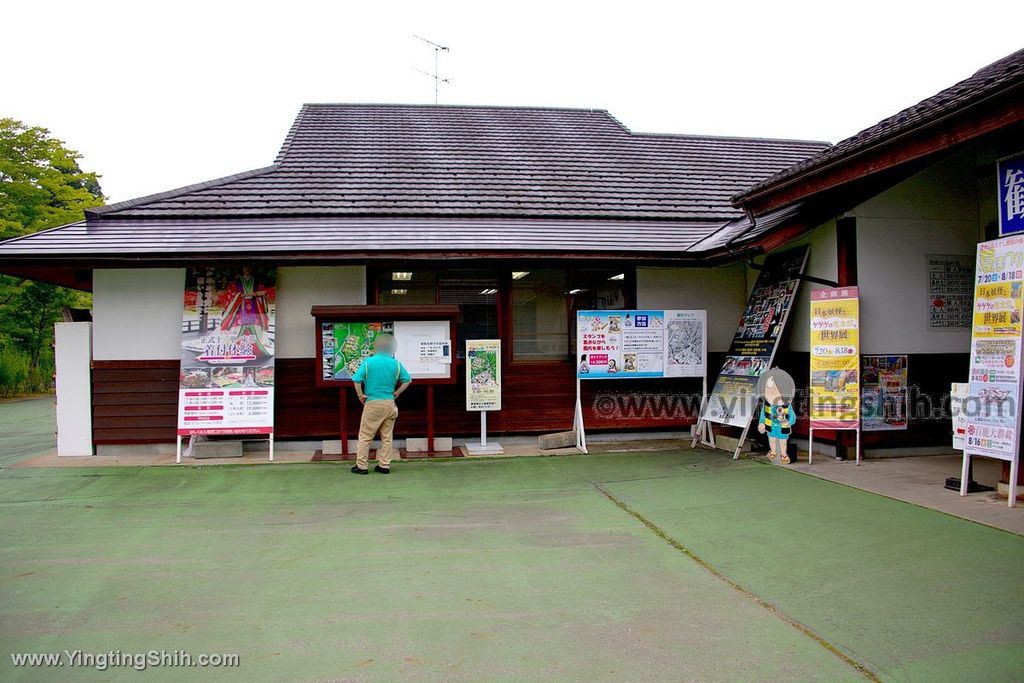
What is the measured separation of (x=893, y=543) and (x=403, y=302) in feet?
22.4

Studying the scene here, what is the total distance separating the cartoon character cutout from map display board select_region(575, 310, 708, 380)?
1.43 meters

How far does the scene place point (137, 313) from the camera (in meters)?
9.08

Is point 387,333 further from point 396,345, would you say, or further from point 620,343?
point 620,343

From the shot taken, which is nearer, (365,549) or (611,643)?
(611,643)

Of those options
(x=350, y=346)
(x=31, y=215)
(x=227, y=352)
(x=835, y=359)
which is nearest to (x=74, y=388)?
(x=227, y=352)

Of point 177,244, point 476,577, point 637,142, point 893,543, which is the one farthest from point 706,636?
point 637,142

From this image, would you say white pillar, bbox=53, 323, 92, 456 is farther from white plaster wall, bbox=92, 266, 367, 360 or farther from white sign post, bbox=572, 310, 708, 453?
white sign post, bbox=572, 310, 708, 453

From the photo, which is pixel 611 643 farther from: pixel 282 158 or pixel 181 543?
pixel 282 158

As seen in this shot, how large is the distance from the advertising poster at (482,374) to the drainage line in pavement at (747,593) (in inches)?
117

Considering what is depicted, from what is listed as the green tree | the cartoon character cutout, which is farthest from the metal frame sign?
the green tree

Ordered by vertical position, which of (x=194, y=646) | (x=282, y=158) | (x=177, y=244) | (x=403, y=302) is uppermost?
(x=282, y=158)

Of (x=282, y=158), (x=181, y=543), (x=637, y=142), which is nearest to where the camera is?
(x=181, y=543)

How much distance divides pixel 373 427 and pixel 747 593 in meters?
4.91

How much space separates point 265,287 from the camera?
910 cm
